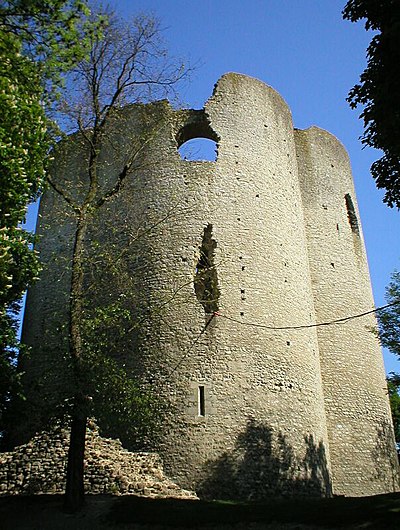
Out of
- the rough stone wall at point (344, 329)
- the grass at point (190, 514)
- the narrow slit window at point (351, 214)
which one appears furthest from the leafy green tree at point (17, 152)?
the narrow slit window at point (351, 214)

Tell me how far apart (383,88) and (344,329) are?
13516mm

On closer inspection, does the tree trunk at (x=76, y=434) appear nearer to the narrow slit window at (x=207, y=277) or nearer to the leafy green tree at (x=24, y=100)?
the leafy green tree at (x=24, y=100)

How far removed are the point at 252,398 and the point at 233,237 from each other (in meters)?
5.02

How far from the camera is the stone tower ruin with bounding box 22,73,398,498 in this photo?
51.5 ft

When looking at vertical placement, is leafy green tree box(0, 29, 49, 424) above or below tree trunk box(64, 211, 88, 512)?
above

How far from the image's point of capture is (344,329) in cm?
2183

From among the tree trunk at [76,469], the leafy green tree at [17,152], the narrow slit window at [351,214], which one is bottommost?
the tree trunk at [76,469]

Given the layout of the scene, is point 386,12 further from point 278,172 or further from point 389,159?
point 278,172

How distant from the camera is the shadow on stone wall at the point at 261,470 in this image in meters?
14.9

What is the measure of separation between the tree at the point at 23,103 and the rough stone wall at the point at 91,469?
12.1 feet

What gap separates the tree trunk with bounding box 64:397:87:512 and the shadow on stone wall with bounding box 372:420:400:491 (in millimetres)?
11445

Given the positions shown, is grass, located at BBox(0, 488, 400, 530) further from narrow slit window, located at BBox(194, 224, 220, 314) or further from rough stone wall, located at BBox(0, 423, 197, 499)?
narrow slit window, located at BBox(194, 224, 220, 314)

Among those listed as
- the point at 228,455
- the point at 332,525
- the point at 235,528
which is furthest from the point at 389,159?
the point at 228,455

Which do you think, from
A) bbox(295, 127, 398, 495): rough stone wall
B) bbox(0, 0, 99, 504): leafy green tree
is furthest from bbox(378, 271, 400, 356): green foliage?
bbox(0, 0, 99, 504): leafy green tree
